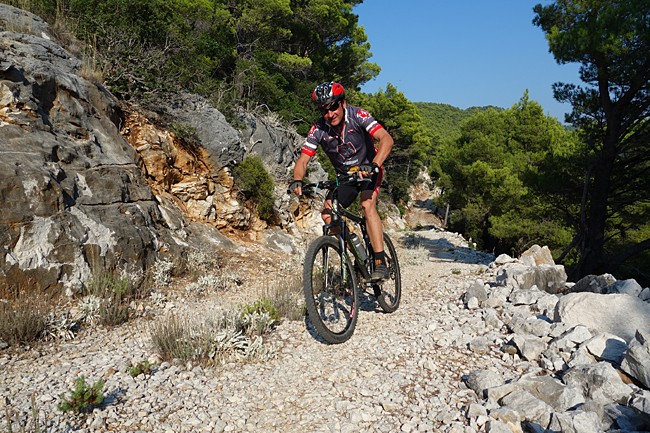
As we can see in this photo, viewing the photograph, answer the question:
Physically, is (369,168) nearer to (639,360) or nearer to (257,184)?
(639,360)

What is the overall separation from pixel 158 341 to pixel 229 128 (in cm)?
733

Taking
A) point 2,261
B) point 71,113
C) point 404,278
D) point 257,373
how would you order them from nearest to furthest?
point 257,373, point 2,261, point 71,113, point 404,278

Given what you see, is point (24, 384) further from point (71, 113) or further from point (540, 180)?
point (540, 180)

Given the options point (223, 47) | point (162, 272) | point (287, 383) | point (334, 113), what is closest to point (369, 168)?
point (334, 113)

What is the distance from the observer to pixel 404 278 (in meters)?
7.20

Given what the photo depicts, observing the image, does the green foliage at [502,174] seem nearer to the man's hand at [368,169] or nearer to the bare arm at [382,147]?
the bare arm at [382,147]

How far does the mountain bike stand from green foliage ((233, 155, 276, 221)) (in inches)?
231

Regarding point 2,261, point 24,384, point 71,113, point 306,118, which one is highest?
point 306,118

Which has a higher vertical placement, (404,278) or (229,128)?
(229,128)

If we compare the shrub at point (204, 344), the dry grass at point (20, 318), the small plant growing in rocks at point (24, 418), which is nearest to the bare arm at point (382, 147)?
the shrub at point (204, 344)

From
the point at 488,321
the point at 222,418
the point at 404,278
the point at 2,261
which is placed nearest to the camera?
the point at 222,418

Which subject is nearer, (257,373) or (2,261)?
(257,373)

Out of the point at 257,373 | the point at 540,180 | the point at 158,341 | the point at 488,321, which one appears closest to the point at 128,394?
Result: the point at 158,341

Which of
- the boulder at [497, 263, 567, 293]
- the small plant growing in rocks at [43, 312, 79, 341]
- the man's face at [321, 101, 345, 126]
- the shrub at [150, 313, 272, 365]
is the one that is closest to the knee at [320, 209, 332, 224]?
the man's face at [321, 101, 345, 126]
